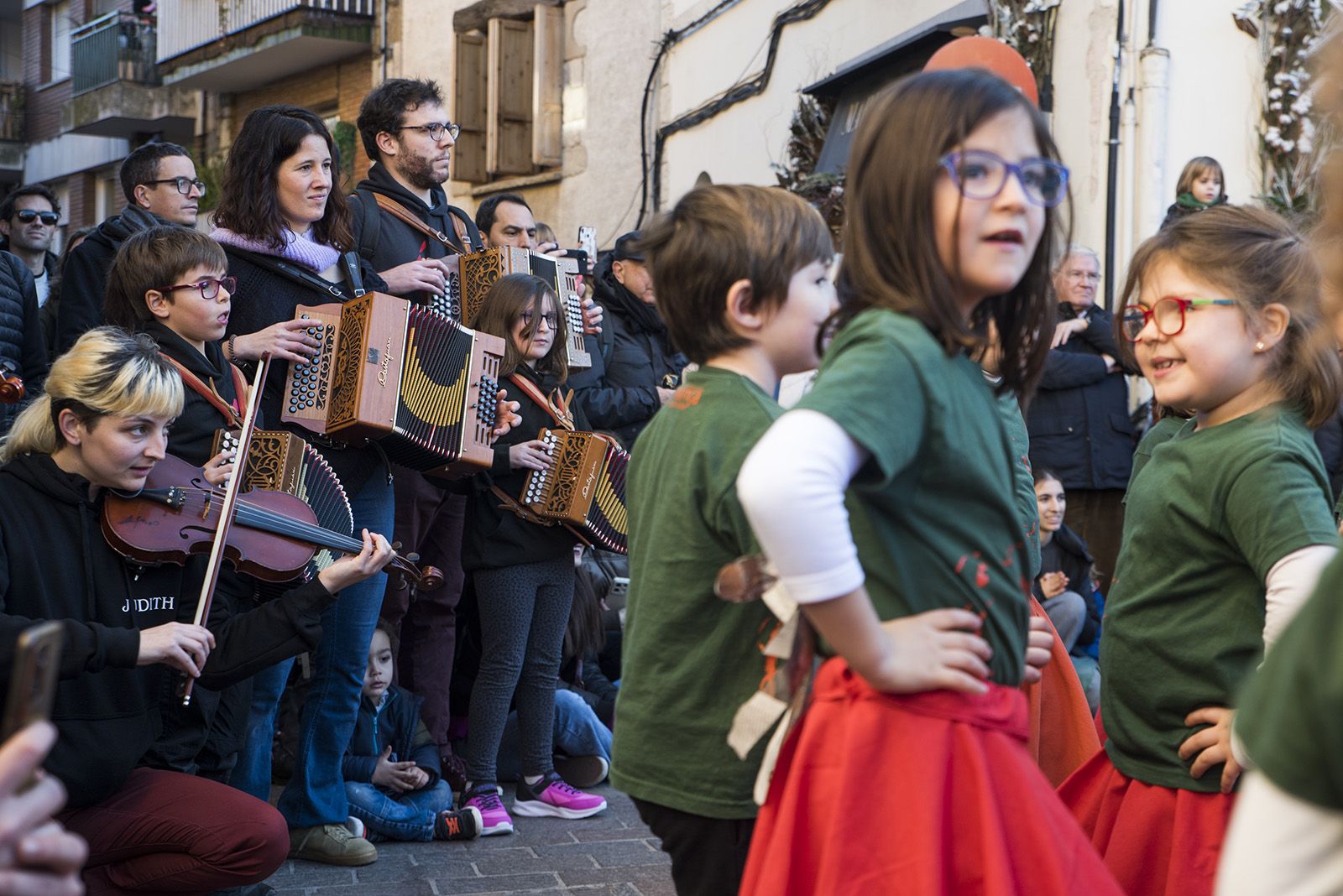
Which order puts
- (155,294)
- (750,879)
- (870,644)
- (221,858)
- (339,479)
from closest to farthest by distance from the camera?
1. (870,644)
2. (750,879)
3. (221,858)
4. (155,294)
5. (339,479)

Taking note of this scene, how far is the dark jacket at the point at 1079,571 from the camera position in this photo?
250 inches

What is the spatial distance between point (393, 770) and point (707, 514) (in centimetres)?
320

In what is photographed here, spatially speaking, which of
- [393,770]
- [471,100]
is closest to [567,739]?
[393,770]

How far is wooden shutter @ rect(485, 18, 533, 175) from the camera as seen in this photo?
1567cm

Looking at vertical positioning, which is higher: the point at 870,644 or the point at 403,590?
the point at 870,644

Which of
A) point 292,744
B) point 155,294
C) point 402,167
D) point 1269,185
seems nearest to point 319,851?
point 292,744

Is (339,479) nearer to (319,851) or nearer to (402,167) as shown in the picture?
(319,851)

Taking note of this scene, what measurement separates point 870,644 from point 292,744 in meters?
4.12

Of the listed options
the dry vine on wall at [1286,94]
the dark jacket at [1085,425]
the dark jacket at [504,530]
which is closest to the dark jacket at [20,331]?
the dark jacket at [504,530]

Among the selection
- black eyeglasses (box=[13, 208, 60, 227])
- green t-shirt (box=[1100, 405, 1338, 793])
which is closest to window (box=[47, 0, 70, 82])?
black eyeglasses (box=[13, 208, 60, 227])

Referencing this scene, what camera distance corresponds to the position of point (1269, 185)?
8656 millimetres

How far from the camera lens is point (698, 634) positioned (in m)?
2.43

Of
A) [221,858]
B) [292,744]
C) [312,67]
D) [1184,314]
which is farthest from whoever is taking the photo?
[312,67]

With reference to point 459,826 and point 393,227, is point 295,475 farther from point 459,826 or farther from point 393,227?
point 393,227
